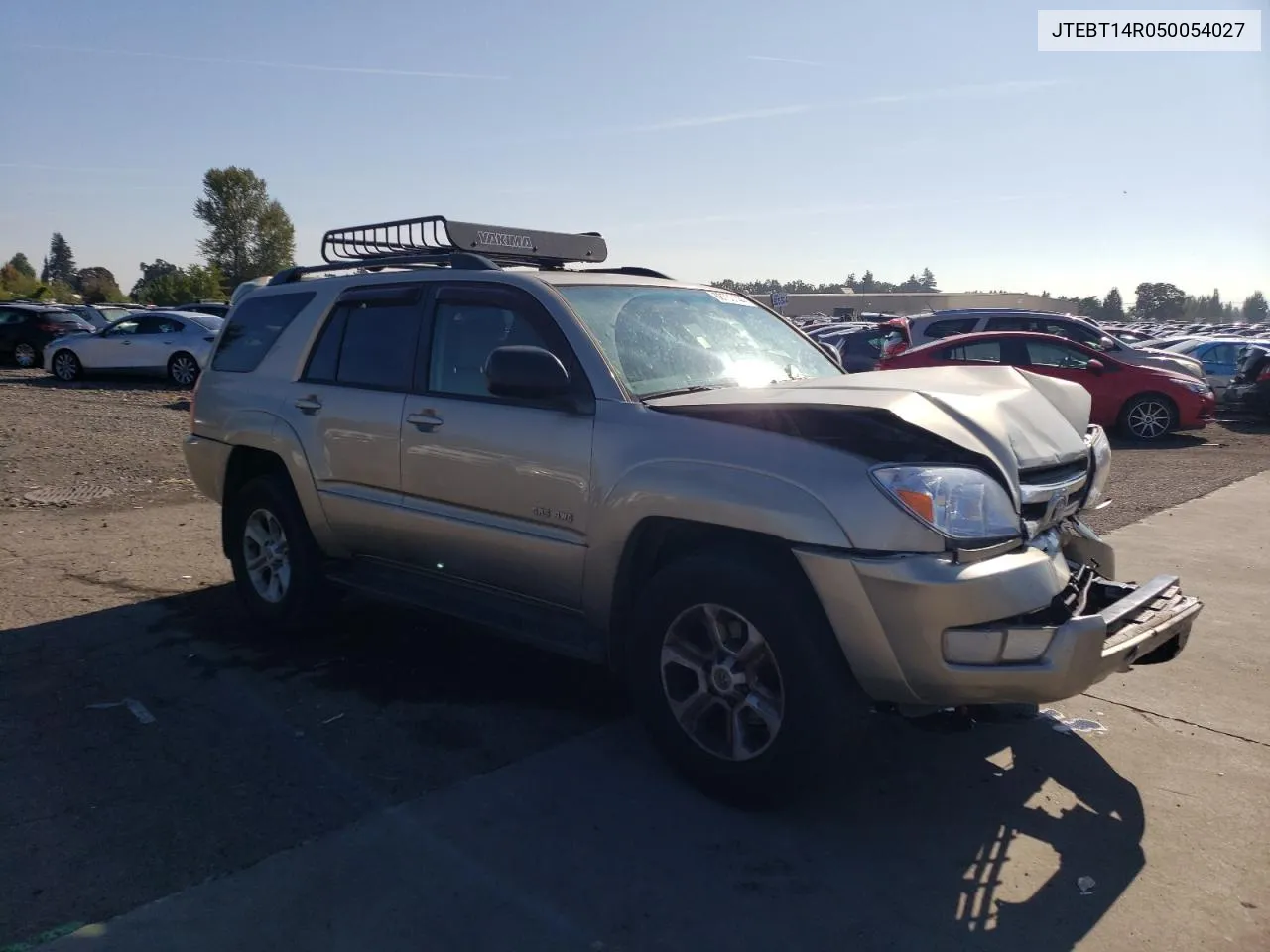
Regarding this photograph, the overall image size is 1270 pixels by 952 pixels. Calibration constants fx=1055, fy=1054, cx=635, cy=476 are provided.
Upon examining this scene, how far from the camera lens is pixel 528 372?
162 inches

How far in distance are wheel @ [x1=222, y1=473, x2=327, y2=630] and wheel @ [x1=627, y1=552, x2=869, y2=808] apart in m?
2.36

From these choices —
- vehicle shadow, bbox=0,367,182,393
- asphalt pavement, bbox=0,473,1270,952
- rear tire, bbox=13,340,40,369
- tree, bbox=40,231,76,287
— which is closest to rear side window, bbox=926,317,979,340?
asphalt pavement, bbox=0,473,1270,952

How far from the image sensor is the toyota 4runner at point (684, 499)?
11.1ft

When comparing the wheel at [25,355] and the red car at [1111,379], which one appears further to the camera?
the wheel at [25,355]

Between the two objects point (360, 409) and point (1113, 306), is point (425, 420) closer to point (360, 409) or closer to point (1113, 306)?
point (360, 409)

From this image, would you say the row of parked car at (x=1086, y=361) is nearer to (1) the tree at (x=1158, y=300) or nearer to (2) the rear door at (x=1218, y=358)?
(2) the rear door at (x=1218, y=358)

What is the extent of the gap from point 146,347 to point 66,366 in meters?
2.07

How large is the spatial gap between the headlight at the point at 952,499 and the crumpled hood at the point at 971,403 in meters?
0.11

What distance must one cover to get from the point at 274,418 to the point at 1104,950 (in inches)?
180

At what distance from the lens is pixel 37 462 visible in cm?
1127

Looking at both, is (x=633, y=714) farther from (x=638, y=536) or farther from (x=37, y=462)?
(x=37, y=462)

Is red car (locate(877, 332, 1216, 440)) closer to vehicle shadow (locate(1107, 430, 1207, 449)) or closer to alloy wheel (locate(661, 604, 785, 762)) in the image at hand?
vehicle shadow (locate(1107, 430, 1207, 449))

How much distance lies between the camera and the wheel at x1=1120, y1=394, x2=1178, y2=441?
1508 cm

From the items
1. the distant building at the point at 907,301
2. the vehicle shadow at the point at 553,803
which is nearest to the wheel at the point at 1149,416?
the vehicle shadow at the point at 553,803
